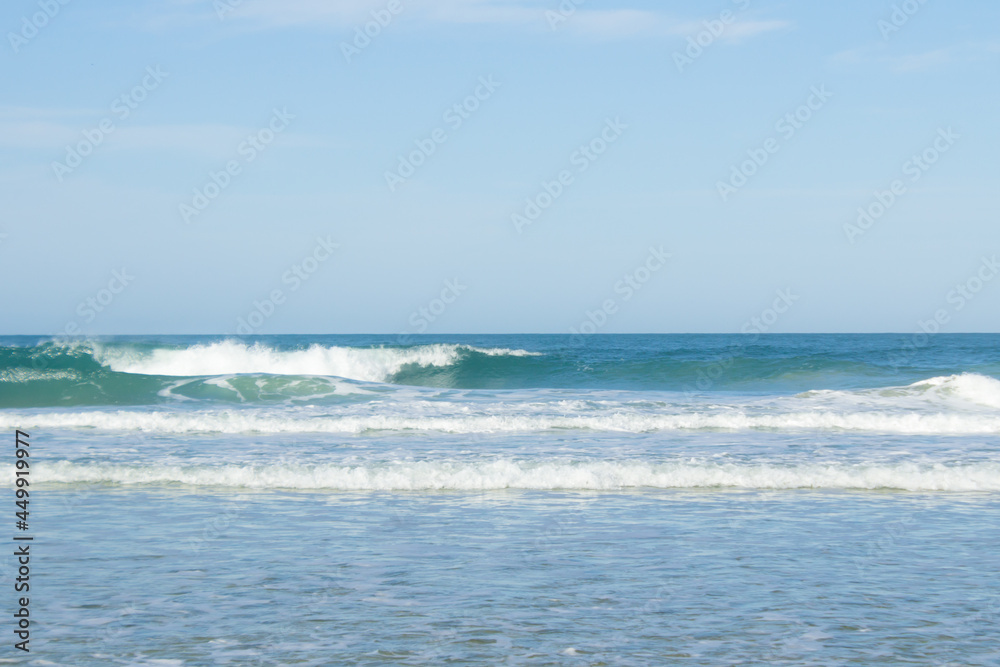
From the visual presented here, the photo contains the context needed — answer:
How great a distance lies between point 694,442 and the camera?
13242 millimetres

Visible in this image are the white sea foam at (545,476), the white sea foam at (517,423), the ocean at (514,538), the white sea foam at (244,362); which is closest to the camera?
the ocean at (514,538)

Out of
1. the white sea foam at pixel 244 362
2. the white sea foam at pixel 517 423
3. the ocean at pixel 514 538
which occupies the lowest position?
the ocean at pixel 514 538

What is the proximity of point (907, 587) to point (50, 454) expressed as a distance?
36.7 feet

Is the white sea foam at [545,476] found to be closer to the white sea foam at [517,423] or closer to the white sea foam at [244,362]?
the white sea foam at [517,423]

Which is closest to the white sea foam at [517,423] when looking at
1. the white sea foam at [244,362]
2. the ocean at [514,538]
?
the ocean at [514,538]

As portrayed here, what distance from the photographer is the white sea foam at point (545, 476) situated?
32.2 feet

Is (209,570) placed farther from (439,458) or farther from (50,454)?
(50,454)

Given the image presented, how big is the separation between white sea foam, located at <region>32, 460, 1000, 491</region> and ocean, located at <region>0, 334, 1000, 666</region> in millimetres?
36

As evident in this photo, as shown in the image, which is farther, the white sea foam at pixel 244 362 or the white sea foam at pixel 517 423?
the white sea foam at pixel 244 362

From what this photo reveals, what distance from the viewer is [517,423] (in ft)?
50.6

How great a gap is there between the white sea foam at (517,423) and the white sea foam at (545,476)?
445cm

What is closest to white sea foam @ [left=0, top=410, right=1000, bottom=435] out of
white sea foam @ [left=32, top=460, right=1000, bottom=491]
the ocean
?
the ocean

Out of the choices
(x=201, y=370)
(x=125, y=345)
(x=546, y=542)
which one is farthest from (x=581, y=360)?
(x=546, y=542)

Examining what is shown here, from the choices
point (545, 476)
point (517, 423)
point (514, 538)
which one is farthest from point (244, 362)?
point (514, 538)
